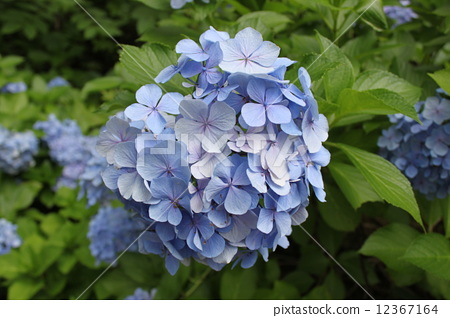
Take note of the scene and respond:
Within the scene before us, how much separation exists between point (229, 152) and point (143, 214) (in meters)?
0.20

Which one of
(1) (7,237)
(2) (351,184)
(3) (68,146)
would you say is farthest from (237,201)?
(3) (68,146)

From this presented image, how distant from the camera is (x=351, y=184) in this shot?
1086 mm

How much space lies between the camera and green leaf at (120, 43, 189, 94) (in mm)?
880

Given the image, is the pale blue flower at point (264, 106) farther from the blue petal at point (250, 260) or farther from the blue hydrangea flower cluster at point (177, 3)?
the blue hydrangea flower cluster at point (177, 3)

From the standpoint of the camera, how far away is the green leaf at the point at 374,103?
84 centimetres

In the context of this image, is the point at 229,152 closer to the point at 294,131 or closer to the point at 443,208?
the point at 294,131

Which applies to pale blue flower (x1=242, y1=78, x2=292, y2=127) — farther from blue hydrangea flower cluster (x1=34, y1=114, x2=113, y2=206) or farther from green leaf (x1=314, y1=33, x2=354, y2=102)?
blue hydrangea flower cluster (x1=34, y1=114, x2=113, y2=206)

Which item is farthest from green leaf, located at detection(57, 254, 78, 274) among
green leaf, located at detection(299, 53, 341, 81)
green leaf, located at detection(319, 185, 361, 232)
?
green leaf, located at detection(299, 53, 341, 81)

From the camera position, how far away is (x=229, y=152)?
2.41 ft

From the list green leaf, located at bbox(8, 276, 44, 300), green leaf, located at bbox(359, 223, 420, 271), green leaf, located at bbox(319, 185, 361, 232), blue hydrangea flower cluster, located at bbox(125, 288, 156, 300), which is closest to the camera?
green leaf, located at bbox(359, 223, 420, 271)

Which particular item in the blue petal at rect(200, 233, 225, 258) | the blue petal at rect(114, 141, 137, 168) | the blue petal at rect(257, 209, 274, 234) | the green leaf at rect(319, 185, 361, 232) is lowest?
the green leaf at rect(319, 185, 361, 232)

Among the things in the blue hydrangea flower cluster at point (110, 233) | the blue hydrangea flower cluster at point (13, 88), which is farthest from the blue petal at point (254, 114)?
the blue hydrangea flower cluster at point (13, 88)

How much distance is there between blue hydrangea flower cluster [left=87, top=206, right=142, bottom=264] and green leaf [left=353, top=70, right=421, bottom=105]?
1050 millimetres

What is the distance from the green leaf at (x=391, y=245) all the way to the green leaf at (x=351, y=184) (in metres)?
0.18
